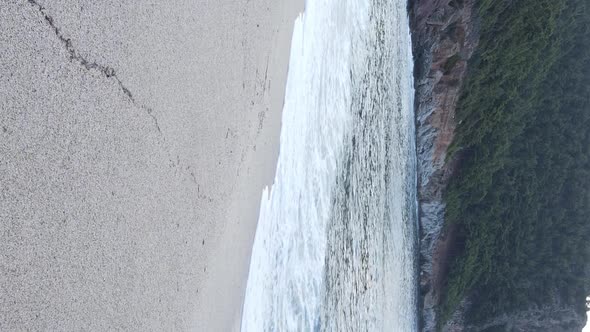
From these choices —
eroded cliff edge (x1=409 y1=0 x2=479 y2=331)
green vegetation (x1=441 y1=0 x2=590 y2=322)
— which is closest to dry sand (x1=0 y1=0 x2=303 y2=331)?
eroded cliff edge (x1=409 y1=0 x2=479 y2=331)

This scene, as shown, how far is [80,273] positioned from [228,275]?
141 cm

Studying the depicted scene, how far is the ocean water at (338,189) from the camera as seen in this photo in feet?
11.9

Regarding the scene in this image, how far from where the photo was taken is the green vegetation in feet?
24.7

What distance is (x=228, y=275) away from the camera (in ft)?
8.88

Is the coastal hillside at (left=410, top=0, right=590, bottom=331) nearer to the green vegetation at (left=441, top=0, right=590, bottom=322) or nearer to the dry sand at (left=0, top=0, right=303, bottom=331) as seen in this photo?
the green vegetation at (left=441, top=0, right=590, bottom=322)

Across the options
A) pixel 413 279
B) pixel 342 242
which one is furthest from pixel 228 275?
pixel 413 279

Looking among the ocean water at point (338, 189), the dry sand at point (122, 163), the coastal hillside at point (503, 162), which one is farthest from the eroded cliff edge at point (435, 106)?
the dry sand at point (122, 163)

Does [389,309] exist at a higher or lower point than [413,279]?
lower

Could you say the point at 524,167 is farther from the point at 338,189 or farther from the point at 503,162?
the point at 338,189

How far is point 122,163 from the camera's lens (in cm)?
156

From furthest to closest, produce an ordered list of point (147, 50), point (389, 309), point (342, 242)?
point (389, 309) → point (342, 242) → point (147, 50)

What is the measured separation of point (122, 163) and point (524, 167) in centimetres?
793

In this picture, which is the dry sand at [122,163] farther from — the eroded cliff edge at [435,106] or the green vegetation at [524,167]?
the green vegetation at [524,167]

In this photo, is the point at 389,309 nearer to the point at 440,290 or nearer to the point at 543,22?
the point at 440,290
